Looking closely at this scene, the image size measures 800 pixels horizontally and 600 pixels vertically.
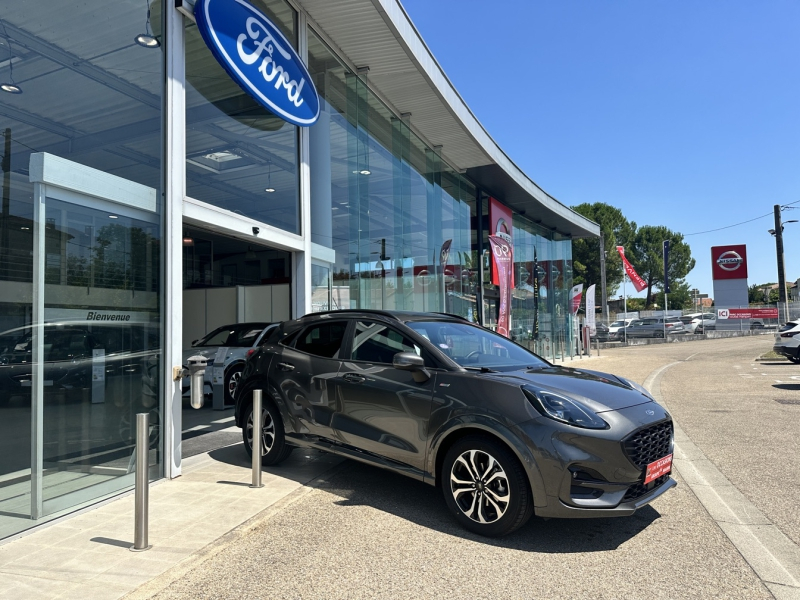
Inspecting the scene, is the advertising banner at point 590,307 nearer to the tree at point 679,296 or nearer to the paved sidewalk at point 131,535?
the paved sidewalk at point 131,535

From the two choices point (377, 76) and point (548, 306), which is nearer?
point (377, 76)

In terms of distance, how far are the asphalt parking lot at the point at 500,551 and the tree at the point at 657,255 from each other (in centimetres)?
7890

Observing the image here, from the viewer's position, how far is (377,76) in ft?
39.7

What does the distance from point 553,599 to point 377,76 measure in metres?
11.0

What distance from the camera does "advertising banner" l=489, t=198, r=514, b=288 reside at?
20.2 m

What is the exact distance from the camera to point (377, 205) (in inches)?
495

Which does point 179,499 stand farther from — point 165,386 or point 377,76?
point 377,76

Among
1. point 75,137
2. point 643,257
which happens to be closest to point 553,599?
point 75,137

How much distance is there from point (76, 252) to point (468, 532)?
4028 mm

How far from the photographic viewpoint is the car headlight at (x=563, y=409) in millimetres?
3939

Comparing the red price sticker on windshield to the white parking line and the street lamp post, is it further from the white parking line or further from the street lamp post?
the street lamp post

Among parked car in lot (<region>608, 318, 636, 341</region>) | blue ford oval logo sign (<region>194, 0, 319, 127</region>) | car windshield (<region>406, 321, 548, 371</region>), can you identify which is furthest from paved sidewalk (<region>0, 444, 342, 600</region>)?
parked car in lot (<region>608, 318, 636, 341</region>)

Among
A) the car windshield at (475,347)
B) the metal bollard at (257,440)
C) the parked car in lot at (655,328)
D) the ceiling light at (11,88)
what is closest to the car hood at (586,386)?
the car windshield at (475,347)

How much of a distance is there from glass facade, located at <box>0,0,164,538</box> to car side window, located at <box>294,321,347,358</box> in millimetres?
1499
